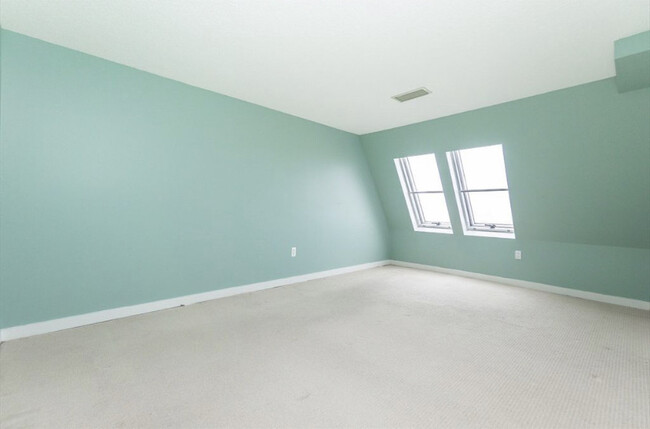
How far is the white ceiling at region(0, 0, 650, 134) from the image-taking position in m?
1.85

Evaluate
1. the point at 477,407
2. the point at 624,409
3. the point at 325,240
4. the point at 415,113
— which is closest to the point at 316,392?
the point at 477,407

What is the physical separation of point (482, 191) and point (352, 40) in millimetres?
3096

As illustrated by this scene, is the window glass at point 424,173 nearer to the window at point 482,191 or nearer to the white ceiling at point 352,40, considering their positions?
the window at point 482,191

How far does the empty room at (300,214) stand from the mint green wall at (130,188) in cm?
2

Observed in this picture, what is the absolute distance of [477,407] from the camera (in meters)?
1.46

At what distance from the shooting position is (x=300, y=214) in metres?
4.03

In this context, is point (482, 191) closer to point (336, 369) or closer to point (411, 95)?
point (411, 95)

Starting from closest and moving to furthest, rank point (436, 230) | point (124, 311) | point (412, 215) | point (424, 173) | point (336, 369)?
point (336, 369) → point (124, 311) → point (424, 173) → point (436, 230) → point (412, 215)

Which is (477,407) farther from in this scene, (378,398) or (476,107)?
(476,107)

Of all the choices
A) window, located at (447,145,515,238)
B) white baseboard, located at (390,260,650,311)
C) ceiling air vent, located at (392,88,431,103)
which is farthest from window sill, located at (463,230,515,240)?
ceiling air vent, located at (392,88,431,103)

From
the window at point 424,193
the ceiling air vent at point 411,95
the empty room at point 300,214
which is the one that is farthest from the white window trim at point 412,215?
the ceiling air vent at point 411,95

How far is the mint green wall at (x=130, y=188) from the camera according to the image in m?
2.19

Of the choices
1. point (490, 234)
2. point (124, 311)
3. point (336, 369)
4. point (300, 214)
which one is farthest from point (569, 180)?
point (124, 311)

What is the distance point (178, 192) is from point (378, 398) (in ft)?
8.46
